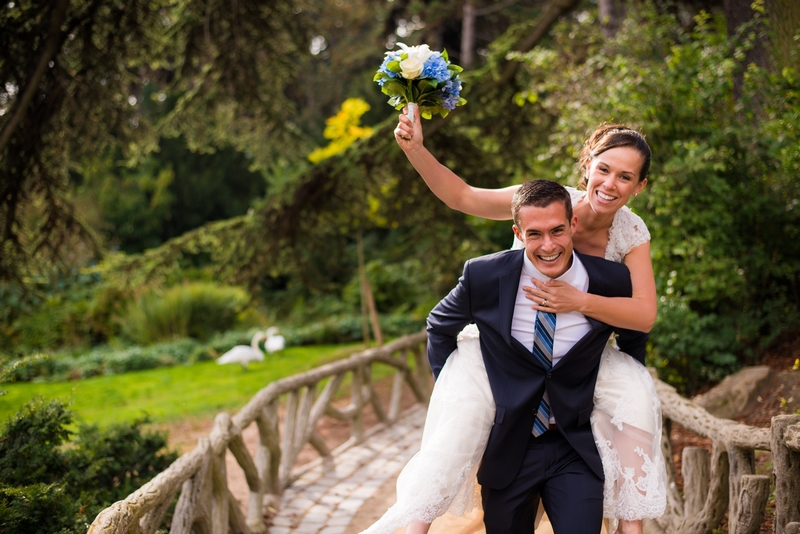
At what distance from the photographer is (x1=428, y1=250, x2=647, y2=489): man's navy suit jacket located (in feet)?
9.23

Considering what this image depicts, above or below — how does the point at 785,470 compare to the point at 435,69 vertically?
below

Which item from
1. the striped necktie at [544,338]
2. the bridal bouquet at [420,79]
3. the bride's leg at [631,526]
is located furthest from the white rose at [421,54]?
the bride's leg at [631,526]

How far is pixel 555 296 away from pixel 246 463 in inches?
124

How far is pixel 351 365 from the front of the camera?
24.7 ft

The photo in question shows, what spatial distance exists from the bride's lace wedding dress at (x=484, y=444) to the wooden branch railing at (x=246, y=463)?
1.23 meters

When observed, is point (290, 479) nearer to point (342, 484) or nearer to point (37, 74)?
point (342, 484)

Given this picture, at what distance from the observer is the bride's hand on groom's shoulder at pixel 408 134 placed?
306 centimetres

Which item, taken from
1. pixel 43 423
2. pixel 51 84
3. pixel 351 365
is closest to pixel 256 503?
pixel 43 423

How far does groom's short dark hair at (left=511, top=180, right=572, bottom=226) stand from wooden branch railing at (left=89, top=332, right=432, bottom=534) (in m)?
2.10

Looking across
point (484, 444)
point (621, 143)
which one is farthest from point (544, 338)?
point (621, 143)

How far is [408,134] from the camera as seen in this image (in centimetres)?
307

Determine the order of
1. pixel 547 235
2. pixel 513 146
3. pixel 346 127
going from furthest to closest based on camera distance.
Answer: pixel 346 127, pixel 513 146, pixel 547 235

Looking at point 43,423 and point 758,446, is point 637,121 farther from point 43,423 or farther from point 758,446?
point 43,423

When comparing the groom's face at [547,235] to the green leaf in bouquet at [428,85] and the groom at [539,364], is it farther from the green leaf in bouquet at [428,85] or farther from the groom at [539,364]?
the green leaf in bouquet at [428,85]
